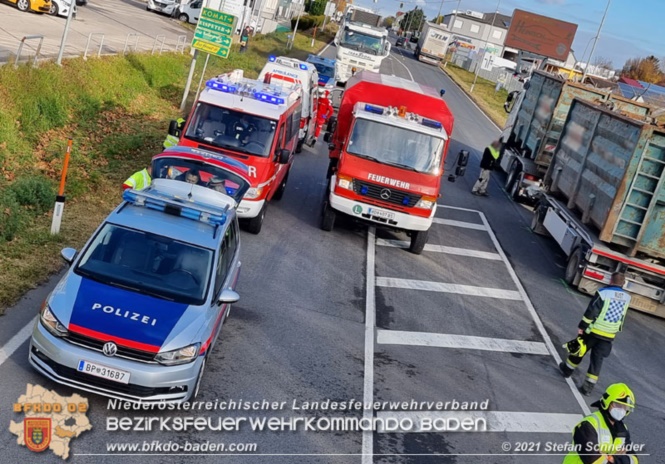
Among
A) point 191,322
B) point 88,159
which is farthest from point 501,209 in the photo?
point 191,322

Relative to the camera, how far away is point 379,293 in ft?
41.7

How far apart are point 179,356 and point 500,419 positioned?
3998 mm

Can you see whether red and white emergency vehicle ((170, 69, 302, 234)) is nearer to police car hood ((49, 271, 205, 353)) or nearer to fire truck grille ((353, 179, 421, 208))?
fire truck grille ((353, 179, 421, 208))

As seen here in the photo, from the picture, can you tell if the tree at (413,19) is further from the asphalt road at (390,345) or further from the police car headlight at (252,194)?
the police car headlight at (252,194)

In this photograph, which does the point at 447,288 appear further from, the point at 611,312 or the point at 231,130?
the point at 231,130

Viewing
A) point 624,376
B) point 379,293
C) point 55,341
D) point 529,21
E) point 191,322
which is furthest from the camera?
point 529,21

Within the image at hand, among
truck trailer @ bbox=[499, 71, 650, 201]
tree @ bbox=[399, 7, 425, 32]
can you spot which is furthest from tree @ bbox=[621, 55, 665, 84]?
truck trailer @ bbox=[499, 71, 650, 201]

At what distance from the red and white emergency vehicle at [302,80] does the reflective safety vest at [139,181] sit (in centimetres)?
1005

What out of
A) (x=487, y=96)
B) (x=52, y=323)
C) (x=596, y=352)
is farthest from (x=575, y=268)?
(x=487, y=96)

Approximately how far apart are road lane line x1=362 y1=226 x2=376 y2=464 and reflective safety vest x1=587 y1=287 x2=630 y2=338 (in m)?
3.08

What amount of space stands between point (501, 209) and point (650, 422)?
11931 mm

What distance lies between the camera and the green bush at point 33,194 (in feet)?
40.7

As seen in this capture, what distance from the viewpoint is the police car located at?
705cm

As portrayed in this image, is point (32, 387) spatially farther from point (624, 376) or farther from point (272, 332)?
point (624, 376)
